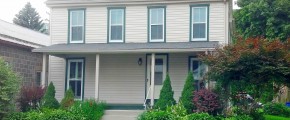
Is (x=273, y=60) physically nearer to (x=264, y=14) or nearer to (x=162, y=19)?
(x=162, y=19)

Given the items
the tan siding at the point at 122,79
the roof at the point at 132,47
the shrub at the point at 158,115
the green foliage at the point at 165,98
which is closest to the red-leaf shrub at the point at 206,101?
the green foliage at the point at 165,98

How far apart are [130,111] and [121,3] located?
224 inches

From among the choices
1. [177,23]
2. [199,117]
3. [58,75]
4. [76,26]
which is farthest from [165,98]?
[76,26]

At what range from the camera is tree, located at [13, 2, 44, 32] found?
52.9 metres

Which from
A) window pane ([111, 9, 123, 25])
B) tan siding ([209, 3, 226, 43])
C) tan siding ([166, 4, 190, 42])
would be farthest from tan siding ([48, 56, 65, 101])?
tan siding ([209, 3, 226, 43])

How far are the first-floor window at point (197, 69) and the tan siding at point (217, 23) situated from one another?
123 cm

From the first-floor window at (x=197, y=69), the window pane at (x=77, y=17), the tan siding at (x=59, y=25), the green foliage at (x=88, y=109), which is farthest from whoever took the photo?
the tan siding at (x=59, y=25)

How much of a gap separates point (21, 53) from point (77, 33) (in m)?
2.83

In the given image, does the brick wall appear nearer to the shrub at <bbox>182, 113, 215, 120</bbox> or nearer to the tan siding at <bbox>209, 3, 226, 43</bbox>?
the shrub at <bbox>182, 113, 215, 120</bbox>

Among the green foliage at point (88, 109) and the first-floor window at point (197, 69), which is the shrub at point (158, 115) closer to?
the green foliage at point (88, 109)

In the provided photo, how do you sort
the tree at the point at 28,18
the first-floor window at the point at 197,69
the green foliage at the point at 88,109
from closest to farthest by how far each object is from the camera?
1. the green foliage at the point at 88,109
2. the first-floor window at the point at 197,69
3. the tree at the point at 28,18

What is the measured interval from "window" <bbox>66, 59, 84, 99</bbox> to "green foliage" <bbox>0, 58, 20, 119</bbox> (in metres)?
4.64

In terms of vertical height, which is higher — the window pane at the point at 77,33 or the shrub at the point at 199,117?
the window pane at the point at 77,33

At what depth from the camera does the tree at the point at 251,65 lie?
1879cm
